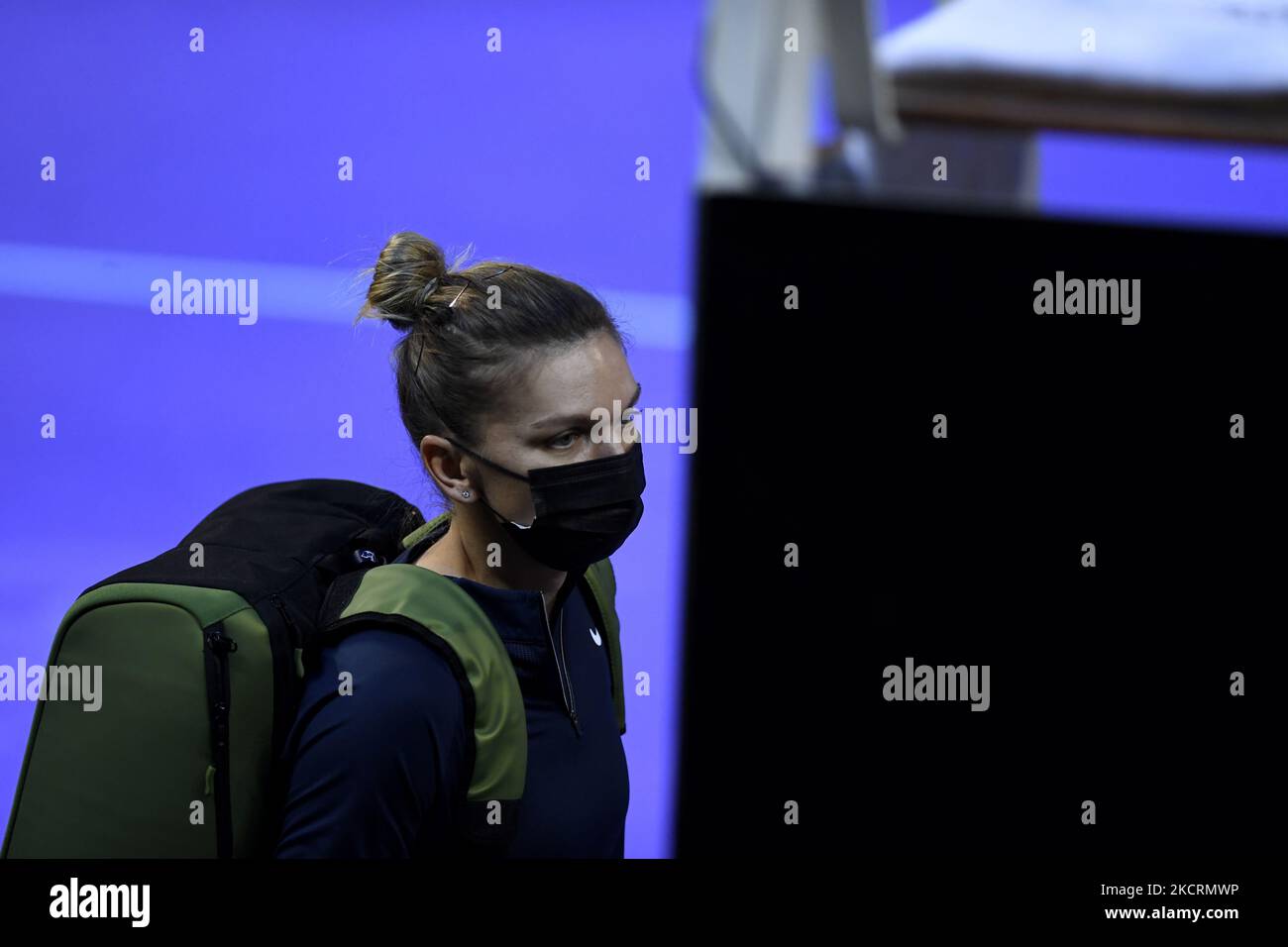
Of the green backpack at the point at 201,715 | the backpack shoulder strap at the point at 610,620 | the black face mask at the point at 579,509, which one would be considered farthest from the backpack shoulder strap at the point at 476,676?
the backpack shoulder strap at the point at 610,620

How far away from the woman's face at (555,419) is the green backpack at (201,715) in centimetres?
19

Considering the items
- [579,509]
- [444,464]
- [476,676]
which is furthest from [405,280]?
[476,676]

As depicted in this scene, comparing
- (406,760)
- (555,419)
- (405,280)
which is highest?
(405,280)

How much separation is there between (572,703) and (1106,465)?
0.68 metres

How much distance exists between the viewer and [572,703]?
4.21ft

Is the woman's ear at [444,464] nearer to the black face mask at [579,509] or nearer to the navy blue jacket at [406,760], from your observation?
the black face mask at [579,509]

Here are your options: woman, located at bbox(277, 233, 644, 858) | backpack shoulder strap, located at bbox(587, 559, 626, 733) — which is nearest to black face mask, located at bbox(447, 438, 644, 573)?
woman, located at bbox(277, 233, 644, 858)

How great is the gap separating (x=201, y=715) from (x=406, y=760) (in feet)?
0.66

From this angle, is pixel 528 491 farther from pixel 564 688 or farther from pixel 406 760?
pixel 406 760

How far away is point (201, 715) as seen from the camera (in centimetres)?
108

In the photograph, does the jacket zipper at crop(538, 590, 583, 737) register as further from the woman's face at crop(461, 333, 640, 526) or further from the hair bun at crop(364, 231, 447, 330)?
the hair bun at crop(364, 231, 447, 330)
